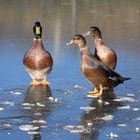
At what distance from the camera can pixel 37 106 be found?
5.73 meters

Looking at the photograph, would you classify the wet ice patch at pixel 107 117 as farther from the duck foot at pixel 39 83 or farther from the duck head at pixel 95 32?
the duck head at pixel 95 32

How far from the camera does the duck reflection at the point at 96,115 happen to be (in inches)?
187

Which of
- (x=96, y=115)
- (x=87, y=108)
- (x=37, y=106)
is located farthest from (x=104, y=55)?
(x=96, y=115)

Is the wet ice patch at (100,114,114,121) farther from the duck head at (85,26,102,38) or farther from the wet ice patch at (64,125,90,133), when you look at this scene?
the duck head at (85,26,102,38)

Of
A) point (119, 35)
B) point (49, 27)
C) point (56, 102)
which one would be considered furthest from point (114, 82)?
point (49, 27)

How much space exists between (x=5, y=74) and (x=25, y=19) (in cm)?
768

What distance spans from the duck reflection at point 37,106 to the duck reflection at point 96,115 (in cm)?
37

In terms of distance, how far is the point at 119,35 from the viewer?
1192 cm

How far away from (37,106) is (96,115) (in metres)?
0.66

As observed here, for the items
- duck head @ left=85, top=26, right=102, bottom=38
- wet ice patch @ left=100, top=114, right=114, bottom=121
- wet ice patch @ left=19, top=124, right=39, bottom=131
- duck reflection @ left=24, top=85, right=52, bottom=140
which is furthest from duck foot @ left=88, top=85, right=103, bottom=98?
wet ice patch @ left=19, top=124, right=39, bottom=131

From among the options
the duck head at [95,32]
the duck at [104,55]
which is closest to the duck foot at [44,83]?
the duck at [104,55]

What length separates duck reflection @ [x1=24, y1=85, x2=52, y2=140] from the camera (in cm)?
500

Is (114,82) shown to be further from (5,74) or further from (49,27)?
(49,27)

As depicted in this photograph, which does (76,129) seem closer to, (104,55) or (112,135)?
(112,135)
